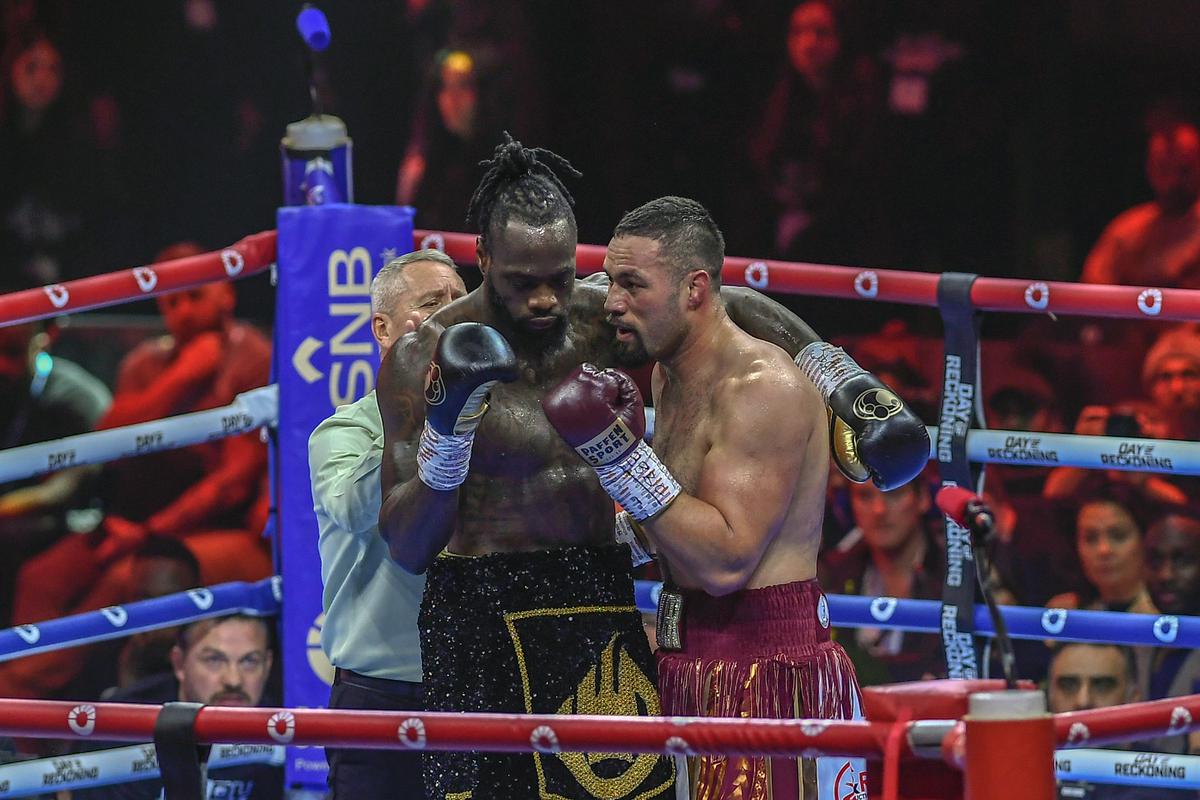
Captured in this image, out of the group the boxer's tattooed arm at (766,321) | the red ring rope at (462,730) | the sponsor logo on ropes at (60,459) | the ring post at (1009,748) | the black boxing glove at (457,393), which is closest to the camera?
the ring post at (1009,748)

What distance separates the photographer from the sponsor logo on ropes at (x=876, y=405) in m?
2.29

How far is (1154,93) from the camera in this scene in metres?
4.58

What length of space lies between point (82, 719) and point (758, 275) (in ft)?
5.39

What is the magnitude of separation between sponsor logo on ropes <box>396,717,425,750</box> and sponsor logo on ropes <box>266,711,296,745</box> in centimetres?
12

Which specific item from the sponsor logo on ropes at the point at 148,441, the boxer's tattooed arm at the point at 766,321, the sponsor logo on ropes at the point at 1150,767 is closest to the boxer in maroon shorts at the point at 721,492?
the boxer's tattooed arm at the point at 766,321

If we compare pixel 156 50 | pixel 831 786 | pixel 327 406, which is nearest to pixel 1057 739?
pixel 831 786

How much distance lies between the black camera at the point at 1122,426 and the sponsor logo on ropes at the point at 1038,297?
4.92ft

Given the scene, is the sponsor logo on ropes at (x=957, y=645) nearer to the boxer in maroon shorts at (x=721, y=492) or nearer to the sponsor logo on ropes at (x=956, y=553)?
the sponsor logo on ropes at (x=956, y=553)

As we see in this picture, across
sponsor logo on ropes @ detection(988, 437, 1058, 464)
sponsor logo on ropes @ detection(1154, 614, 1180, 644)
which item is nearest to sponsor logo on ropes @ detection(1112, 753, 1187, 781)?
sponsor logo on ropes @ detection(1154, 614, 1180, 644)

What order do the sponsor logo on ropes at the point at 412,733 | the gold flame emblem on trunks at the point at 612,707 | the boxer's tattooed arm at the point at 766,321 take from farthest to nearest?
the boxer's tattooed arm at the point at 766,321, the gold flame emblem on trunks at the point at 612,707, the sponsor logo on ropes at the point at 412,733

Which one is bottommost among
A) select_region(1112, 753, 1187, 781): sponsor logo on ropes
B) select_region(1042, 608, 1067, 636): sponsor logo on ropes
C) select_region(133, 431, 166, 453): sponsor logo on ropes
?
select_region(1112, 753, 1187, 781): sponsor logo on ropes

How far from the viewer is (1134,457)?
9.57 ft

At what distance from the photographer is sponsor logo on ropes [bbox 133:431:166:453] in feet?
9.87

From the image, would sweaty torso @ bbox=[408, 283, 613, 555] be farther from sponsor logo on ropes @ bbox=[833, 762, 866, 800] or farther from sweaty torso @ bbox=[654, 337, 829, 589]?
sponsor logo on ropes @ bbox=[833, 762, 866, 800]
